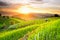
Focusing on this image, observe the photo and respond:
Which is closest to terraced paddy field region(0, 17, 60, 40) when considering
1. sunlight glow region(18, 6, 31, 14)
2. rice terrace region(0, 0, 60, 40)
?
rice terrace region(0, 0, 60, 40)

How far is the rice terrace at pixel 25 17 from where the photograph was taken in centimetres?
569

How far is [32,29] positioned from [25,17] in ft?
1.28

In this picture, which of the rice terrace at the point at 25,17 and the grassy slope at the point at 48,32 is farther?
the rice terrace at the point at 25,17

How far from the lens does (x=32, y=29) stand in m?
5.70

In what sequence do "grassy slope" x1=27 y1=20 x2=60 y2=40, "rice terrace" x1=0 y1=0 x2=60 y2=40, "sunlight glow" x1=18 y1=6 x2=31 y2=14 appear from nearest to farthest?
"grassy slope" x1=27 y1=20 x2=60 y2=40 < "rice terrace" x1=0 y1=0 x2=60 y2=40 < "sunlight glow" x1=18 y1=6 x2=31 y2=14

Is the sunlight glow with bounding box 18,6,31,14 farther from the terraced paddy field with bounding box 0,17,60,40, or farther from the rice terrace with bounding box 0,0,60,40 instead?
the terraced paddy field with bounding box 0,17,60,40

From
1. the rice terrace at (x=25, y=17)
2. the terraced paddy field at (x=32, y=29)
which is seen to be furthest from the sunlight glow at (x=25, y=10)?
the terraced paddy field at (x=32, y=29)

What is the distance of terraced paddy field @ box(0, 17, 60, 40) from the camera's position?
5391mm

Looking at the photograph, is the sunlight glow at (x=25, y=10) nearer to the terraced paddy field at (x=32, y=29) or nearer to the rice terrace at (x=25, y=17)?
the rice terrace at (x=25, y=17)

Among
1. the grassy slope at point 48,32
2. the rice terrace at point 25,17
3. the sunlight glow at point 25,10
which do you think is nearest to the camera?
the grassy slope at point 48,32

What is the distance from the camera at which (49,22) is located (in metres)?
5.64

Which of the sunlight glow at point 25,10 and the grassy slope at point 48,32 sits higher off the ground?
the sunlight glow at point 25,10

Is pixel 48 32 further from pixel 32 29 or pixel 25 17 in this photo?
pixel 25 17

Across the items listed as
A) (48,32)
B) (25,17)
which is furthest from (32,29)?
(48,32)
